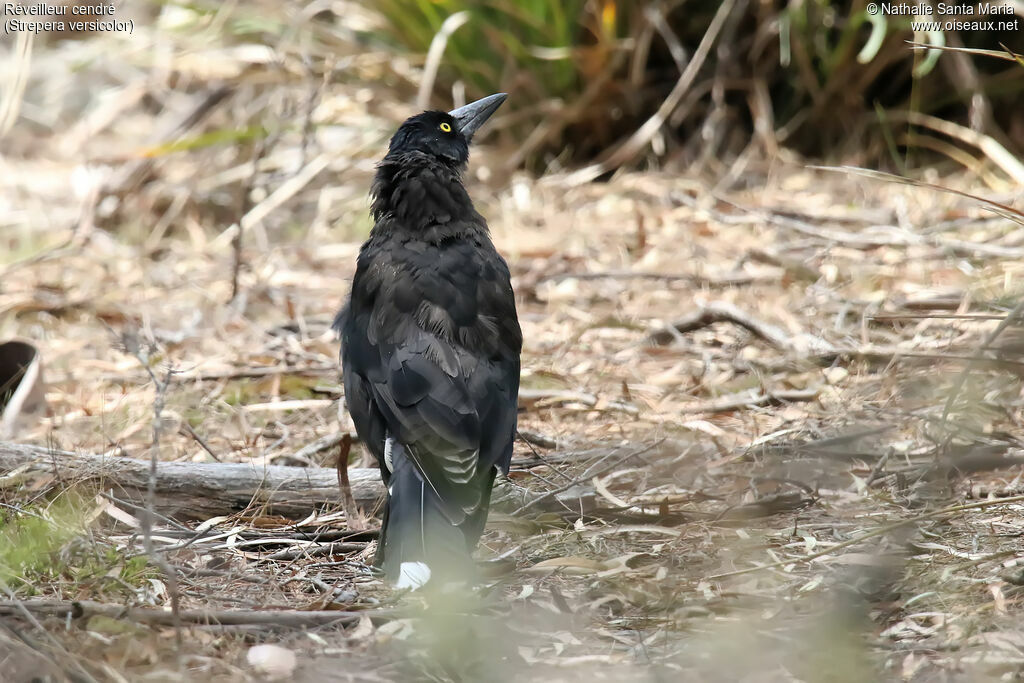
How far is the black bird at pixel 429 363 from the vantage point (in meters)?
2.83

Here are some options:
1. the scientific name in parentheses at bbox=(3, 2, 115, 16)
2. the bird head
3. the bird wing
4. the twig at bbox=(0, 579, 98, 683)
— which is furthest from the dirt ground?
the scientific name in parentheses at bbox=(3, 2, 115, 16)

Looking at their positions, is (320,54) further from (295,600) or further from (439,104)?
(295,600)

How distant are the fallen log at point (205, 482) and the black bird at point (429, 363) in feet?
0.76

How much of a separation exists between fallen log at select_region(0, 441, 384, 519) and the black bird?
231 mm

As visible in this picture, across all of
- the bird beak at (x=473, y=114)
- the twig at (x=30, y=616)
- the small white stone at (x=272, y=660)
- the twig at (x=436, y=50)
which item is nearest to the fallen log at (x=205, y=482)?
the twig at (x=30, y=616)

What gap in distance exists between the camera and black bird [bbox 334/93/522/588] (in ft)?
9.29

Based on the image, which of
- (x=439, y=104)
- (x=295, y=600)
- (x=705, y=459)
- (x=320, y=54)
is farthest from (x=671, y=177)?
(x=295, y=600)

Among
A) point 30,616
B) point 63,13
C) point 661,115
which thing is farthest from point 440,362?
point 63,13

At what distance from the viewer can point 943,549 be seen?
106 inches

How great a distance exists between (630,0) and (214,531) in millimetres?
4155

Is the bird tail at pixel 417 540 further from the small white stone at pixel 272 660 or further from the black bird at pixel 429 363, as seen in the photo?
the small white stone at pixel 272 660

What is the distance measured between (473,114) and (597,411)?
48.7 inches

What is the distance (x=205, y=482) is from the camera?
313 cm

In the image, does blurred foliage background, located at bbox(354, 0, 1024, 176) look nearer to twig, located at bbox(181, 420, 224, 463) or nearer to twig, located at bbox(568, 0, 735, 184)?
twig, located at bbox(568, 0, 735, 184)
